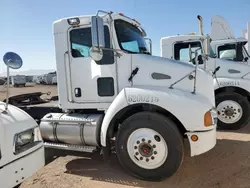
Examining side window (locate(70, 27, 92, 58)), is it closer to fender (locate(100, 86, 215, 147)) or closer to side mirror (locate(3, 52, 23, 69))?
fender (locate(100, 86, 215, 147))

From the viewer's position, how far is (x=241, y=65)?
6.50 m

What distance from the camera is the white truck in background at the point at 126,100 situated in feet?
10.7

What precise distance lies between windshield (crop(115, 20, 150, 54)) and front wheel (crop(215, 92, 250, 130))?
10.1ft

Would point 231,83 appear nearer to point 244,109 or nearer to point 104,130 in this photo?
point 244,109

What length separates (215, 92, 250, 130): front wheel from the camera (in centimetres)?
602

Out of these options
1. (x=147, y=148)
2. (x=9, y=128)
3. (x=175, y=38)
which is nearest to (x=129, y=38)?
(x=147, y=148)

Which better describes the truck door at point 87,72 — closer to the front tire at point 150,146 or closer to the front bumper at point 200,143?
the front tire at point 150,146

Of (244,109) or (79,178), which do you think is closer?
(79,178)

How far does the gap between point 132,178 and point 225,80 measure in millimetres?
4293

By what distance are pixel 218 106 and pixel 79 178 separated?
14.4ft

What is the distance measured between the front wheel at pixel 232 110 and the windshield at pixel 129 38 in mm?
3078

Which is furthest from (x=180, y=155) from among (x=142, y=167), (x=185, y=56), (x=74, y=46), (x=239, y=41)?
(x=239, y=41)

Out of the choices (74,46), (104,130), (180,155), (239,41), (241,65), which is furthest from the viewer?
(239,41)

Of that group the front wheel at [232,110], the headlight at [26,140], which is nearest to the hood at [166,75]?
the headlight at [26,140]
